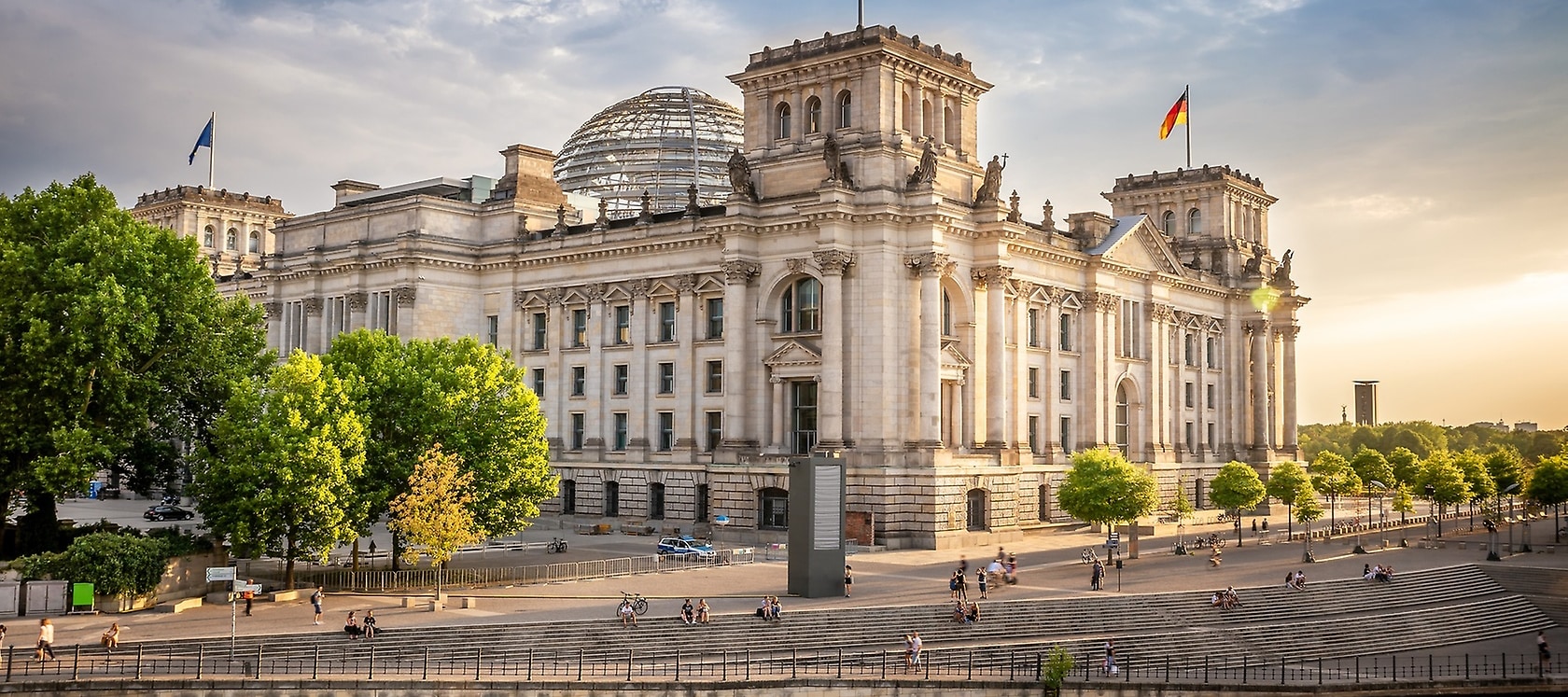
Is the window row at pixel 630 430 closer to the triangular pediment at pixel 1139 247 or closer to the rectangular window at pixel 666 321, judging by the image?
the rectangular window at pixel 666 321

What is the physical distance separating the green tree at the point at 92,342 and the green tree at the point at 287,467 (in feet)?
15.9

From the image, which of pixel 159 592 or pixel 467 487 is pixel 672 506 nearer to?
pixel 467 487

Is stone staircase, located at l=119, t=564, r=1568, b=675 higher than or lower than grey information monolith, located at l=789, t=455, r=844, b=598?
lower

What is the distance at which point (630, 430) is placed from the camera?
85250mm

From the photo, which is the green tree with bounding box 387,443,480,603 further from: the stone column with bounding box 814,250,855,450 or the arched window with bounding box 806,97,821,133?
Result: the arched window with bounding box 806,97,821,133

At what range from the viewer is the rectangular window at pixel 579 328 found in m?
88.8

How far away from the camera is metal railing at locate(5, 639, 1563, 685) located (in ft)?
133

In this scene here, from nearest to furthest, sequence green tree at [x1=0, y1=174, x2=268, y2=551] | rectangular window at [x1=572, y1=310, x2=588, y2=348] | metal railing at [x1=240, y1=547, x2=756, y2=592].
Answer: green tree at [x1=0, y1=174, x2=268, y2=551] < metal railing at [x1=240, y1=547, x2=756, y2=592] < rectangular window at [x1=572, y1=310, x2=588, y2=348]

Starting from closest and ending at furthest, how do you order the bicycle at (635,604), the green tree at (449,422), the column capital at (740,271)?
the bicycle at (635,604) → the green tree at (449,422) → the column capital at (740,271)

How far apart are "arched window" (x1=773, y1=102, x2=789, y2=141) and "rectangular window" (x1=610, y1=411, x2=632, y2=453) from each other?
19.5 meters

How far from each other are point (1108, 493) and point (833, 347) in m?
15.7

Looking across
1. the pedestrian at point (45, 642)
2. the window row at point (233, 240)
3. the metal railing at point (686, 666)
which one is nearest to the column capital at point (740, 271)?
the metal railing at point (686, 666)

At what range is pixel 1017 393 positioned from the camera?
82.3 m

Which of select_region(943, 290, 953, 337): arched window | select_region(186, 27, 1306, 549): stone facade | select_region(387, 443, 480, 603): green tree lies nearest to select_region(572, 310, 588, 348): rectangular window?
select_region(186, 27, 1306, 549): stone facade
